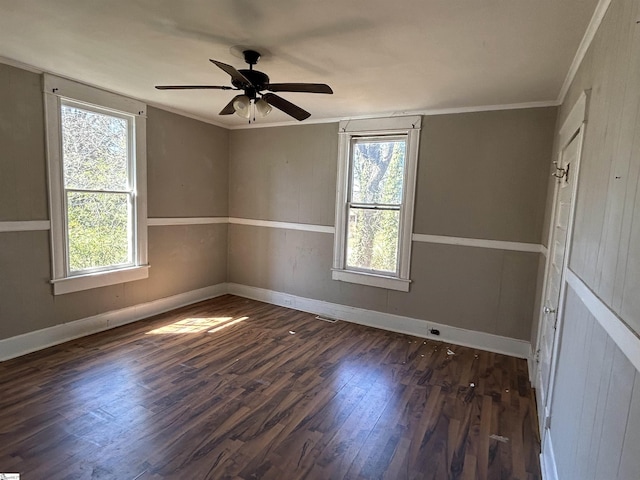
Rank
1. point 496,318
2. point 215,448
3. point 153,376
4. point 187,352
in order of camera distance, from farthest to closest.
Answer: point 496,318 < point 187,352 < point 153,376 < point 215,448

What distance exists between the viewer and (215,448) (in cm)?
216

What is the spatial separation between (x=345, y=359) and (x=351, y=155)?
2458 millimetres

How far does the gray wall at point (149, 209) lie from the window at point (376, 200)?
1.94 m

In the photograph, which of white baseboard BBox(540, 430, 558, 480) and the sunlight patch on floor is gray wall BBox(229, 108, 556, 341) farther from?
white baseboard BBox(540, 430, 558, 480)

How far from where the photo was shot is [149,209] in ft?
14.2

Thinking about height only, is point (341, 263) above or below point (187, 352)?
above

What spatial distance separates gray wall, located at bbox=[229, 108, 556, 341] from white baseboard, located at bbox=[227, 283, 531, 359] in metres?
0.08

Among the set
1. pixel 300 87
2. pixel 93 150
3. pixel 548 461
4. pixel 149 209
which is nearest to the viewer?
pixel 548 461

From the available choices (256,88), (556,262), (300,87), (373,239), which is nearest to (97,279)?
(256,88)

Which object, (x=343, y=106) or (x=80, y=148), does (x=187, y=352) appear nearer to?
(x=80, y=148)

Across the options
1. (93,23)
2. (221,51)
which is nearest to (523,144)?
(221,51)

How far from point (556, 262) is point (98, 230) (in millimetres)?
4330

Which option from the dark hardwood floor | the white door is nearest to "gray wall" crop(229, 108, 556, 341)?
the dark hardwood floor

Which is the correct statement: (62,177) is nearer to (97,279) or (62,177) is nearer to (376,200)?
(97,279)
